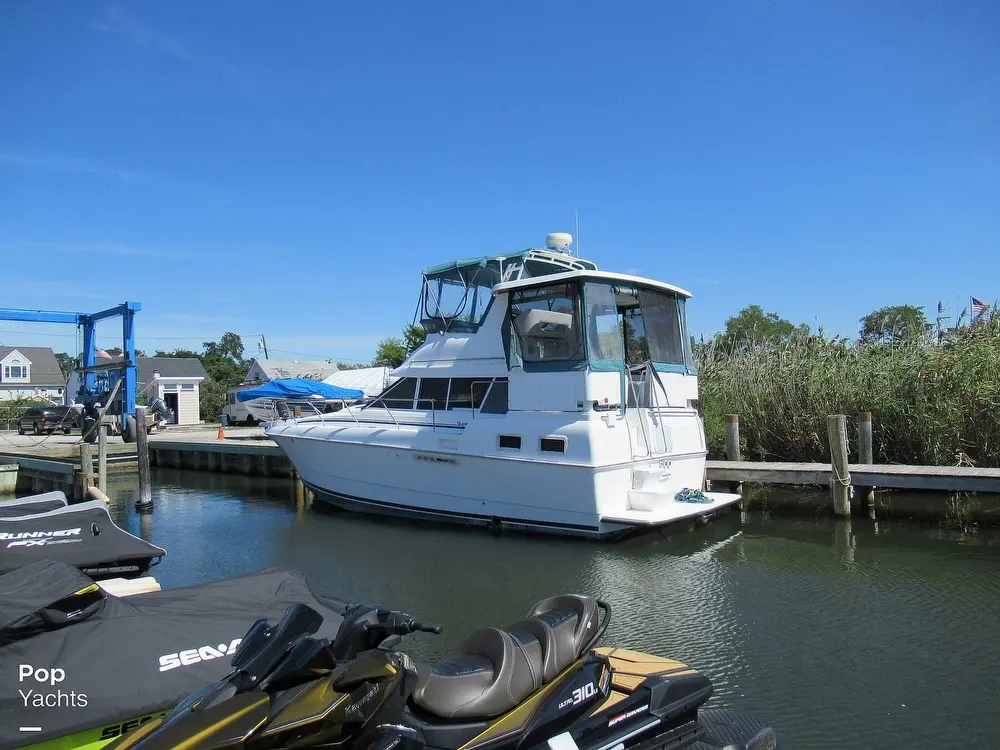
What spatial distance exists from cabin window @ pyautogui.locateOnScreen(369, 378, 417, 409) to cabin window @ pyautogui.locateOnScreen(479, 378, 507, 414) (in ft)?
5.60

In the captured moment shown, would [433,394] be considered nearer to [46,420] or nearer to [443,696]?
[443,696]

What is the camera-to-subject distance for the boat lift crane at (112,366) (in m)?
18.5

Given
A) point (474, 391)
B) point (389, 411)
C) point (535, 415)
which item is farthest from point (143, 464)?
point (535, 415)

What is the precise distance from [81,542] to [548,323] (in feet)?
20.2

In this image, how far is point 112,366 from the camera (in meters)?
18.4

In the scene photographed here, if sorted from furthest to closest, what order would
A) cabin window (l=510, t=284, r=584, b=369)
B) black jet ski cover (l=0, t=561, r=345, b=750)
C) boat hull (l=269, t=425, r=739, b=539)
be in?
cabin window (l=510, t=284, r=584, b=369) < boat hull (l=269, t=425, r=739, b=539) < black jet ski cover (l=0, t=561, r=345, b=750)

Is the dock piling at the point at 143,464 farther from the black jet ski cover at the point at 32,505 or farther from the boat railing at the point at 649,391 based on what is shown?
the boat railing at the point at 649,391

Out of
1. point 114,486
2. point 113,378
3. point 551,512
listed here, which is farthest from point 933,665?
point 113,378

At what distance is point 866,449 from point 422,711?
10.8m

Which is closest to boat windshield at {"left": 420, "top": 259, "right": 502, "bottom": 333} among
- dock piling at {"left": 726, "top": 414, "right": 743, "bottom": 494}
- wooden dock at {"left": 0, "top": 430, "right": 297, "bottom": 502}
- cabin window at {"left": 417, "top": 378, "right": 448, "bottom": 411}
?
cabin window at {"left": 417, "top": 378, "right": 448, "bottom": 411}

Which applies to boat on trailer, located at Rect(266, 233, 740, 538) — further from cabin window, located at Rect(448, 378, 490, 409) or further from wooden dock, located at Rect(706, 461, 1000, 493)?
wooden dock, located at Rect(706, 461, 1000, 493)

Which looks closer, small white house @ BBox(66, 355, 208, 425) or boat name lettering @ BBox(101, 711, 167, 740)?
boat name lettering @ BBox(101, 711, 167, 740)

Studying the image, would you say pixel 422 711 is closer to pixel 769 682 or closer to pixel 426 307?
pixel 769 682

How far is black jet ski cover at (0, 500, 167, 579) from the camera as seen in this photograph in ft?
18.5
